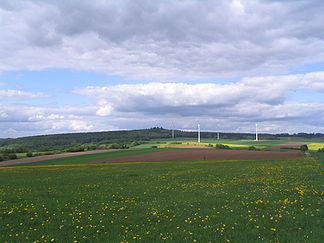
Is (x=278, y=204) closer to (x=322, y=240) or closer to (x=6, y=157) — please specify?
(x=322, y=240)

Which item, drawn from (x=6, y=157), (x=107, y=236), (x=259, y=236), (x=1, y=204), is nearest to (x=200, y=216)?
(x=259, y=236)

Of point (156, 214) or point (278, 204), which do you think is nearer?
point (156, 214)

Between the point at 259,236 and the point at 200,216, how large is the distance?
371 cm

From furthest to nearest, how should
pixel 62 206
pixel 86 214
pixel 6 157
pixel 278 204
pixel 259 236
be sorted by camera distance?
1. pixel 6 157
2. pixel 62 206
3. pixel 278 204
4. pixel 86 214
5. pixel 259 236

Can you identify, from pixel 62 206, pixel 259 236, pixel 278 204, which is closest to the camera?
pixel 259 236

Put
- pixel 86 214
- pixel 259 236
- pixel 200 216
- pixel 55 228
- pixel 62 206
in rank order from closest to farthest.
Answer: pixel 259 236 < pixel 55 228 < pixel 200 216 < pixel 86 214 < pixel 62 206

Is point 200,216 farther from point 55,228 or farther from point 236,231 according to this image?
point 55,228

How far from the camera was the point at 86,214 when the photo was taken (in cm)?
1538

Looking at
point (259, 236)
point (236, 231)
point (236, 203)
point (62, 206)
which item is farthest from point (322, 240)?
point (62, 206)

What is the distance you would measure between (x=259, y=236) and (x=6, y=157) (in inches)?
3768

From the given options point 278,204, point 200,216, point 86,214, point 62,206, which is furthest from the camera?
point 62,206

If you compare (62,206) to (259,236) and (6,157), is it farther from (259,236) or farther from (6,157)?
(6,157)

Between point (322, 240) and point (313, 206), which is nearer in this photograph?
point (322, 240)

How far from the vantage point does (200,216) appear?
46.8 ft
